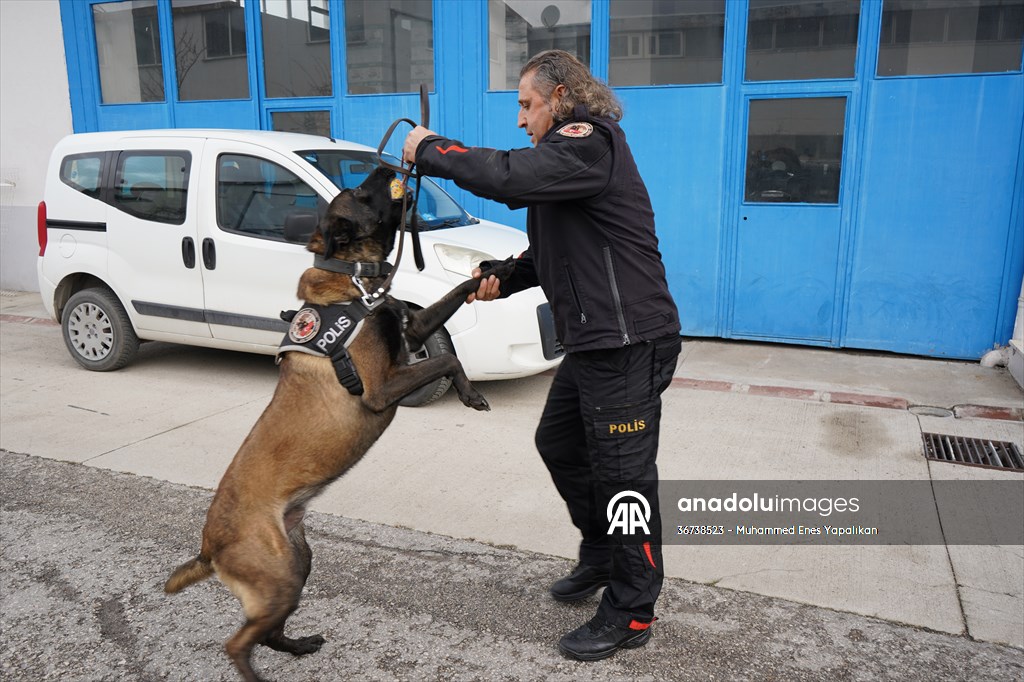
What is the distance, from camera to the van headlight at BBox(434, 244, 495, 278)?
5.54 metres

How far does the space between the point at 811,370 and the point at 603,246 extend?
4622 millimetres

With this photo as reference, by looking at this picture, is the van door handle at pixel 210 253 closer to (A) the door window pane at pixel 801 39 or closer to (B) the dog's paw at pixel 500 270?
(B) the dog's paw at pixel 500 270

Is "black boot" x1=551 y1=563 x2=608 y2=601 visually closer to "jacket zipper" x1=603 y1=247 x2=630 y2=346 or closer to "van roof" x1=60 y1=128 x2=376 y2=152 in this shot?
"jacket zipper" x1=603 y1=247 x2=630 y2=346

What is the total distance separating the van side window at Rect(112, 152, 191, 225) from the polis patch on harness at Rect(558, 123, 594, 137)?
4575 millimetres

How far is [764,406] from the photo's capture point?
18.9 feet

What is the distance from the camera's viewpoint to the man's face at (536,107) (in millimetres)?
2670

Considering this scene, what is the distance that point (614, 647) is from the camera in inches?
112

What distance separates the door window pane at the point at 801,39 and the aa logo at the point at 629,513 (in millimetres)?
5527

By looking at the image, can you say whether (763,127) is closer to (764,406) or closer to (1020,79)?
(1020,79)

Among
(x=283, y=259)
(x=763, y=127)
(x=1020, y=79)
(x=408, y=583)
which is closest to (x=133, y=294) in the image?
(x=283, y=259)

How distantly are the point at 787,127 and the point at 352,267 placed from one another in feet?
18.2

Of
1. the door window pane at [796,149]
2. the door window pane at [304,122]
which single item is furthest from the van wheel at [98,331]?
the door window pane at [796,149]

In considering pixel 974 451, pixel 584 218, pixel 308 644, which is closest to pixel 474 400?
pixel 584 218

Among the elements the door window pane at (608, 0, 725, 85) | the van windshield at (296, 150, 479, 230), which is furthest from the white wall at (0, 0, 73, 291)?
the door window pane at (608, 0, 725, 85)
